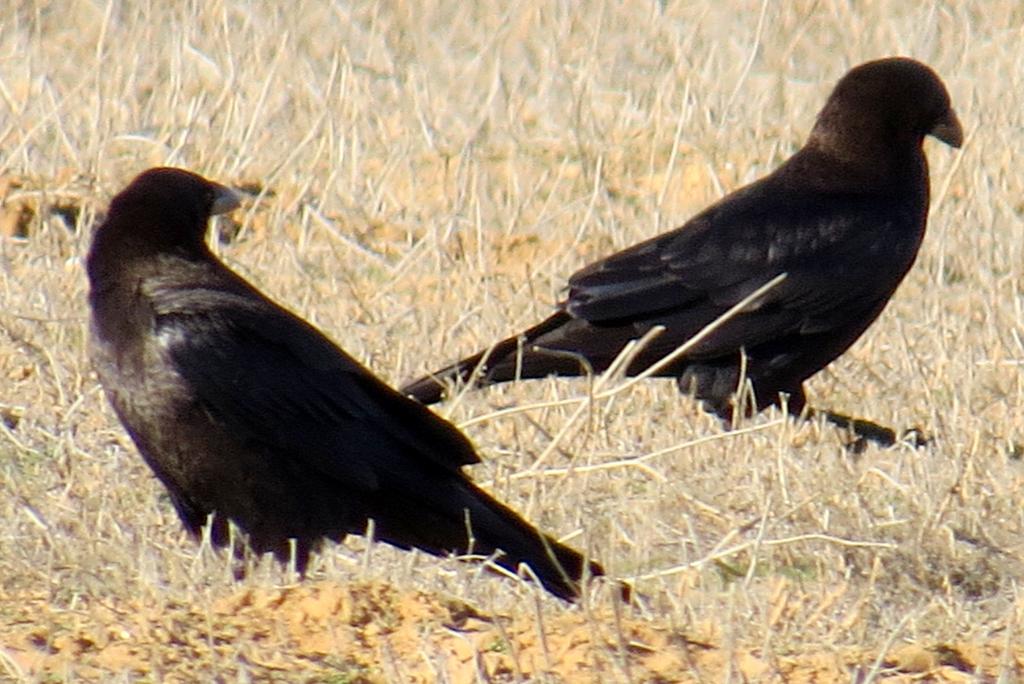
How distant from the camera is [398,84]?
34.6ft

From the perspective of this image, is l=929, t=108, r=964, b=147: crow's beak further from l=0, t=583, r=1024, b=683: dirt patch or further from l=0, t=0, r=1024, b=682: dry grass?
l=0, t=583, r=1024, b=683: dirt patch

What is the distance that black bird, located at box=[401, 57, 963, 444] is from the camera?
6934mm

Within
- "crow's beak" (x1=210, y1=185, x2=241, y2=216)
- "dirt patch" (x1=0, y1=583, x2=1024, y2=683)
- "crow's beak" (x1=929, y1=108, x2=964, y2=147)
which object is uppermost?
"crow's beak" (x1=929, y1=108, x2=964, y2=147)

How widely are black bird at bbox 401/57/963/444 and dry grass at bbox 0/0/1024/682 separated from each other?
0.18 meters

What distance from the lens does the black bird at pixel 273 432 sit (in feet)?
17.7

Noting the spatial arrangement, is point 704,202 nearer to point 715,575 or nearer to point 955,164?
point 955,164

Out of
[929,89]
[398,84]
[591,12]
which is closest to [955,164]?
[929,89]

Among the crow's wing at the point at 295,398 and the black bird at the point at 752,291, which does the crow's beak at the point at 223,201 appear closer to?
the crow's wing at the point at 295,398

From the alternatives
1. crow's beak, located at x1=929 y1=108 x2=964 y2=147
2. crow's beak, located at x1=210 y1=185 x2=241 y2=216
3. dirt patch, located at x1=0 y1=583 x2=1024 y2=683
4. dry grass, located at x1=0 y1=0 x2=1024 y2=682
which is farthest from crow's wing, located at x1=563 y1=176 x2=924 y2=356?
dirt patch, located at x1=0 y1=583 x2=1024 y2=683

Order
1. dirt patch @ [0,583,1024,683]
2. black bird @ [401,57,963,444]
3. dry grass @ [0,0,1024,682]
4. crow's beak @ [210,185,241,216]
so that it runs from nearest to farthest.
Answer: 1. dirt patch @ [0,583,1024,683]
2. dry grass @ [0,0,1024,682]
3. crow's beak @ [210,185,241,216]
4. black bird @ [401,57,963,444]

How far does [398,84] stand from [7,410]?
14.5ft

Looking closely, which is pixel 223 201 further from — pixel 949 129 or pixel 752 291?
pixel 949 129

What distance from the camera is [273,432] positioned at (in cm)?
546

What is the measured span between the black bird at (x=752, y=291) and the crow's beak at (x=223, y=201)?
1.06 meters
